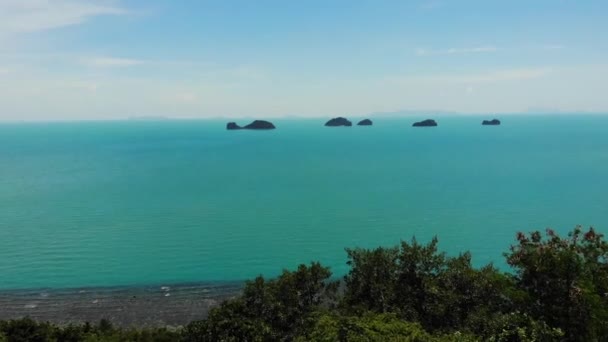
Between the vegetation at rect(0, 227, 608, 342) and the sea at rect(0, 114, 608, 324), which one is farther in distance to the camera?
the sea at rect(0, 114, 608, 324)

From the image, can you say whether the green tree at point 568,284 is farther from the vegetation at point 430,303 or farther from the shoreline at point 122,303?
the shoreline at point 122,303

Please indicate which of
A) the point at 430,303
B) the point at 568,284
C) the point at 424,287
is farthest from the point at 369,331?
the point at 568,284

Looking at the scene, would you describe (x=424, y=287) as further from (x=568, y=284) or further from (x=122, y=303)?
(x=122, y=303)

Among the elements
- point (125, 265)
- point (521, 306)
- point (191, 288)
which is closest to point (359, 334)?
point (521, 306)

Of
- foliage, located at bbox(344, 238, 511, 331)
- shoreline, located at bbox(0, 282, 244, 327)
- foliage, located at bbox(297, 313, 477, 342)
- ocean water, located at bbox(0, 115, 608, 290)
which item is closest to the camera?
foliage, located at bbox(297, 313, 477, 342)

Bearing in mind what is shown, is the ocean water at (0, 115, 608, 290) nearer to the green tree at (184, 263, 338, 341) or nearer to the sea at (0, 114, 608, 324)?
the sea at (0, 114, 608, 324)

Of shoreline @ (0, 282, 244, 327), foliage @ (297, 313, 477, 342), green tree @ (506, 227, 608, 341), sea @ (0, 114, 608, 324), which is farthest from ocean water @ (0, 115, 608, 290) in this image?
foliage @ (297, 313, 477, 342)
